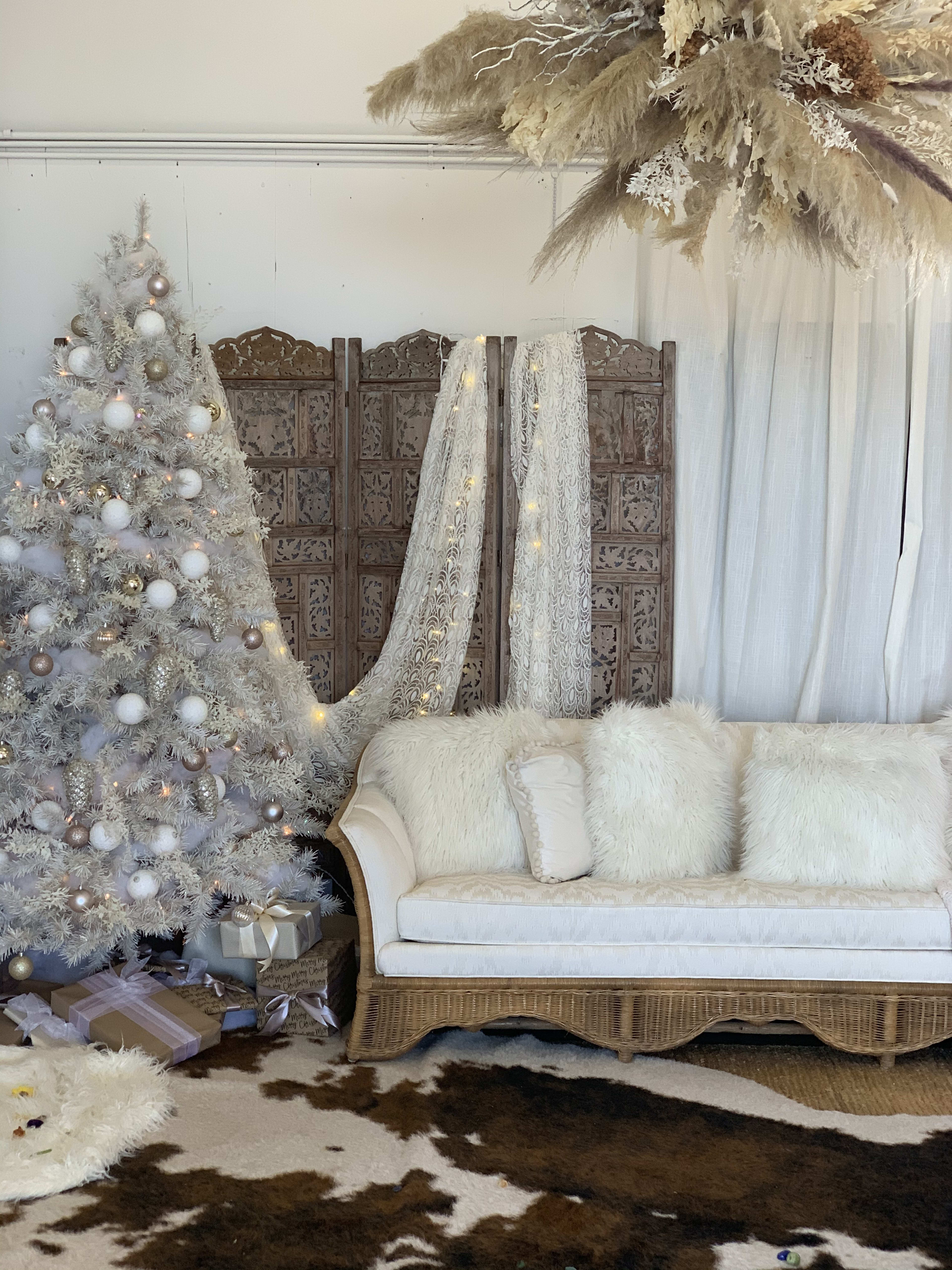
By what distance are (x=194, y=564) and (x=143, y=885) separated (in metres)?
0.95

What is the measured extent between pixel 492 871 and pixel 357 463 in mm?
1605

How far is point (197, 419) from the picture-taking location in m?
3.43

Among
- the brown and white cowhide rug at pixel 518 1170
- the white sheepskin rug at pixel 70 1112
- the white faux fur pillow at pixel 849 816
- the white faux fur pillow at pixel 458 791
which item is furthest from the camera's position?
the white faux fur pillow at pixel 458 791

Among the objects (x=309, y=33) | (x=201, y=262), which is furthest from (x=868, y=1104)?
(x=309, y=33)

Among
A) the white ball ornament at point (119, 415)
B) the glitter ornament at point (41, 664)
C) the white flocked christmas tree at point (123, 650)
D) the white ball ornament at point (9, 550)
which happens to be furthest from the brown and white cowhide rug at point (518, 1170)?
the white ball ornament at point (119, 415)

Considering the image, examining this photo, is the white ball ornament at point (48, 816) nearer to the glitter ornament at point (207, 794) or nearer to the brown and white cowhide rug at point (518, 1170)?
the glitter ornament at point (207, 794)

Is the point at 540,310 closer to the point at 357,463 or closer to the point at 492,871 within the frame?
the point at 357,463

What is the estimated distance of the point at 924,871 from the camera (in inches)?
126

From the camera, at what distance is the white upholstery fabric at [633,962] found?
3.08m

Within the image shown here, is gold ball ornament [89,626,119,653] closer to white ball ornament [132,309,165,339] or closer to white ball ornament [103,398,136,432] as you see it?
white ball ornament [103,398,136,432]

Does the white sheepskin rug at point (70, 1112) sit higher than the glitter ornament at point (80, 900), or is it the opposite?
the glitter ornament at point (80, 900)

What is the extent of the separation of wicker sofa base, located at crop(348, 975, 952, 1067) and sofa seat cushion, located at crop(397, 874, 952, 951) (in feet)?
0.37

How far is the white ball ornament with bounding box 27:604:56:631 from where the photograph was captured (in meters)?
3.30

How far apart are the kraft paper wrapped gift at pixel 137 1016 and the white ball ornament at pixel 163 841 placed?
1.33 feet
